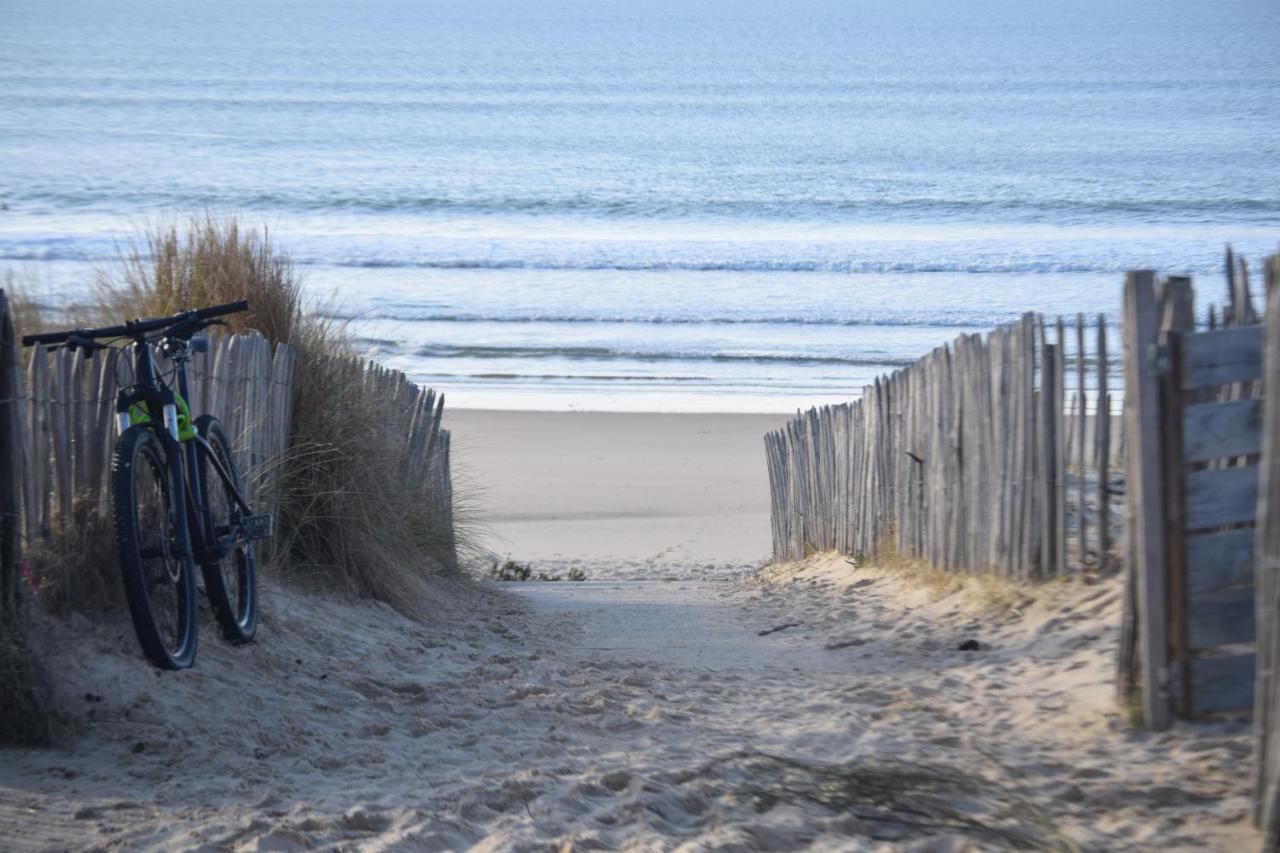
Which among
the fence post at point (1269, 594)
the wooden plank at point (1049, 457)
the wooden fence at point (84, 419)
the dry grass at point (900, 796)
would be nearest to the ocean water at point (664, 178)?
the wooden fence at point (84, 419)

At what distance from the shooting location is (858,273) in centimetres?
2531

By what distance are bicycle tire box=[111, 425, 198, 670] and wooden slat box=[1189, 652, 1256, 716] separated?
2947 mm

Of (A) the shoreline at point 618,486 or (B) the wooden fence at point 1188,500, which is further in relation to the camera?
(A) the shoreline at point 618,486

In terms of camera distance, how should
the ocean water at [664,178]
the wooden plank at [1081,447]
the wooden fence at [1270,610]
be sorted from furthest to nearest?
the ocean water at [664,178], the wooden plank at [1081,447], the wooden fence at [1270,610]

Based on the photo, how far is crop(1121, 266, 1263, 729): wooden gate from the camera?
3.42 meters

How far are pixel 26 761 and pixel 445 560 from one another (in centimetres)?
372

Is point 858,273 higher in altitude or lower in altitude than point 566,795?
higher

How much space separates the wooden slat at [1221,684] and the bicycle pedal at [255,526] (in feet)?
9.81

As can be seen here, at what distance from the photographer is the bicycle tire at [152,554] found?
341 cm

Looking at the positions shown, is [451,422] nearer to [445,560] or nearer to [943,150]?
[445,560]

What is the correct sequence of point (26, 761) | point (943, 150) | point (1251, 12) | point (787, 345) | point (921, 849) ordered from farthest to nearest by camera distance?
1. point (1251, 12)
2. point (943, 150)
3. point (787, 345)
4. point (26, 761)
5. point (921, 849)

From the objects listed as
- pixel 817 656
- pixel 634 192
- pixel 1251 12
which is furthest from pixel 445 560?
pixel 1251 12

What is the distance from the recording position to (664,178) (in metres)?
37.3

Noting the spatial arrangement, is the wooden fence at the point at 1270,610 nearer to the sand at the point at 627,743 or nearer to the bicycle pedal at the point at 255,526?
the sand at the point at 627,743
